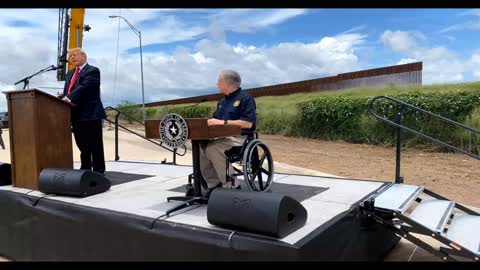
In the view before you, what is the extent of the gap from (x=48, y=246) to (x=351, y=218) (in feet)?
8.01

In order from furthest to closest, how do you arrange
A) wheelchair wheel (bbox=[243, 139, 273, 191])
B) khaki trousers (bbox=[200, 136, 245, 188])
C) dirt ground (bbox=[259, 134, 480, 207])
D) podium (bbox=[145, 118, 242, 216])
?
dirt ground (bbox=[259, 134, 480, 207])
khaki trousers (bbox=[200, 136, 245, 188])
wheelchair wheel (bbox=[243, 139, 273, 191])
podium (bbox=[145, 118, 242, 216])

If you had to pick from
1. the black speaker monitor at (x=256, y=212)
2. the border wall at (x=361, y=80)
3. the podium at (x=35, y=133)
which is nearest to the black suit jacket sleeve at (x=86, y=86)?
the podium at (x=35, y=133)

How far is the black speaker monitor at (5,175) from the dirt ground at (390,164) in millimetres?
6198

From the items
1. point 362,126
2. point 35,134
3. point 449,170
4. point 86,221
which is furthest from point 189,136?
point 362,126

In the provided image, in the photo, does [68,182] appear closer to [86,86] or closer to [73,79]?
[86,86]

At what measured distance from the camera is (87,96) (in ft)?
13.8

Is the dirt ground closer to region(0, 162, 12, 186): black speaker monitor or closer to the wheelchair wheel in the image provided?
the wheelchair wheel

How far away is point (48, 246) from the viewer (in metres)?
3.41

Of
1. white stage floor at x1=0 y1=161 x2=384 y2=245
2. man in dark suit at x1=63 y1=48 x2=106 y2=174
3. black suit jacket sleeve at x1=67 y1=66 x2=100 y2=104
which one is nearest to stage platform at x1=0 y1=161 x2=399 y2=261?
white stage floor at x1=0 y1=161 x2=384 y2=245

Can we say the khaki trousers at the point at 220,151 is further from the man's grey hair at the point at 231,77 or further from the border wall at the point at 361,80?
A: the border wall at the point at 361,80

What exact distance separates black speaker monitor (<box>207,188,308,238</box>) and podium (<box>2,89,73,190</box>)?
2123mm

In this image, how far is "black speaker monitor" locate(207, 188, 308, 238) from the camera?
2371 millimetres

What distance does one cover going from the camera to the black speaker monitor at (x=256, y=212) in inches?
93.4

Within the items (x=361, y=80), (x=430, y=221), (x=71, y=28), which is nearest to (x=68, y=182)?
(x=430, y=221)
